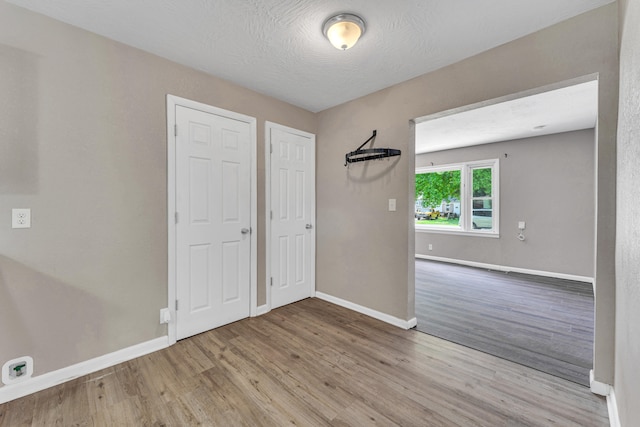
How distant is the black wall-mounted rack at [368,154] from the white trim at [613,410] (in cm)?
225

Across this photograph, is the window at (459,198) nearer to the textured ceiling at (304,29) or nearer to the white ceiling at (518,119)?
the white ceiling at (518,119)

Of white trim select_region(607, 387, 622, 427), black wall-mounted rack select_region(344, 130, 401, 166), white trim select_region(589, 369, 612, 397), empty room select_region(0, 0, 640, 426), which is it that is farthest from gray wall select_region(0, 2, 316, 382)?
white trim select_region(589, 369, 612, 397)

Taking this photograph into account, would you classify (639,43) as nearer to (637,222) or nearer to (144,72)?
(637,222)

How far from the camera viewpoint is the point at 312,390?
1.75 m

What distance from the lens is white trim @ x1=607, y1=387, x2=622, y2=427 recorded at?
4.59ft

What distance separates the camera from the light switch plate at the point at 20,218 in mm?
1659

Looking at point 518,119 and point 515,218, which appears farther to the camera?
point 515,218

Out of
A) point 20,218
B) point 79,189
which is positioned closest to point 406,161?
point 79,189

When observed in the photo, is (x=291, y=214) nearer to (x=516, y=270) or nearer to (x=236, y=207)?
(x=236, y=207)

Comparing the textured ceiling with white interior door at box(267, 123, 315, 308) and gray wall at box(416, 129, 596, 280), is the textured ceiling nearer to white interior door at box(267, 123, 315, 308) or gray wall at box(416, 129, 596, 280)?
white interior door at box(267, 123, 315, 308)

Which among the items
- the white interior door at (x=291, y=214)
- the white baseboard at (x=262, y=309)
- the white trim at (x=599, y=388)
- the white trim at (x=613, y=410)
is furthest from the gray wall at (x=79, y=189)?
the white trim at (x=599, y=388)

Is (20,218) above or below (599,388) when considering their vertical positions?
above

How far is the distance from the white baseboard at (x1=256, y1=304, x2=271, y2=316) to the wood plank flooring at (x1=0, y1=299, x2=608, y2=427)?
0.52 metres

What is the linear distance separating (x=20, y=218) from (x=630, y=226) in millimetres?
3281
